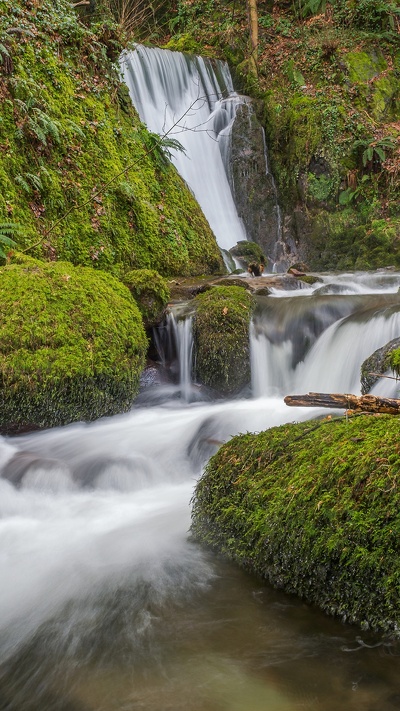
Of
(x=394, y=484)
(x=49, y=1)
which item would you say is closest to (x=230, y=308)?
(x=394, y=484)

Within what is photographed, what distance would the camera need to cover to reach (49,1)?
9.41 metres

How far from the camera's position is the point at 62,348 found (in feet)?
18.6

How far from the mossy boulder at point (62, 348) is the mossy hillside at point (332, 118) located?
7490mm

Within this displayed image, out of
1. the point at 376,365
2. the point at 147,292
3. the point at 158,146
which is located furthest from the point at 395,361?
the point at 158,146

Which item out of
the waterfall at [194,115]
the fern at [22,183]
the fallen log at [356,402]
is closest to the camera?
the fallen log at [356,402]

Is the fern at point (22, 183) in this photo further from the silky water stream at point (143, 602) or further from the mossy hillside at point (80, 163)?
the silky water stream at point (143, 602)

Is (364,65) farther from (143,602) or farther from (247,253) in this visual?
(143,602)

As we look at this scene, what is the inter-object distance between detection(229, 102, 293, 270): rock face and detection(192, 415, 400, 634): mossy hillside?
10949mm

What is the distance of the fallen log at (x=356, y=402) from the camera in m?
3.29

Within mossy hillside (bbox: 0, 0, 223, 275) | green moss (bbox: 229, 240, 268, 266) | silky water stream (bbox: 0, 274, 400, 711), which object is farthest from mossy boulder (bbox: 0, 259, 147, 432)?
green moss (bbox: 229, 240, 268, 266)

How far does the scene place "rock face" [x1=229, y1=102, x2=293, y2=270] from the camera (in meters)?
13.9

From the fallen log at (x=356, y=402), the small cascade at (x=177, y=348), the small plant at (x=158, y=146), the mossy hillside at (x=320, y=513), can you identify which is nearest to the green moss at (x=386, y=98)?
the small plant at (x=158, y=146)

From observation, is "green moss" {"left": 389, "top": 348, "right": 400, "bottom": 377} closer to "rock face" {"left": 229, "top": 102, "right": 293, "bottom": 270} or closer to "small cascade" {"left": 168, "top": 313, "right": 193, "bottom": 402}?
"small cascade" {"left": 168, "top": 313, "right": 193, "bottom": 402}

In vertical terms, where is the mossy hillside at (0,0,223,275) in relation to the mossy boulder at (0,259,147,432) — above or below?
above
